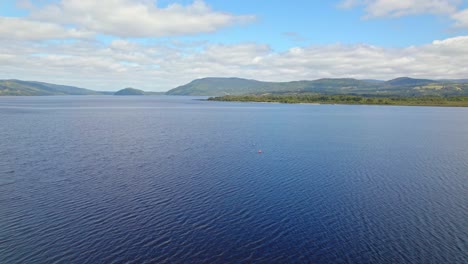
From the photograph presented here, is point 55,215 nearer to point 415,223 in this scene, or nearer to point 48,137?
point 415,223

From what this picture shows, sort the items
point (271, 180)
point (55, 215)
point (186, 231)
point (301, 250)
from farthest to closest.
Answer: point (271, 180)
point (55, 215)
point (186, 231)
point (301, 250)

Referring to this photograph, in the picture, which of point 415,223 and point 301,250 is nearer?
point 301,250

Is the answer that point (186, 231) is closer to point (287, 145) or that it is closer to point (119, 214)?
point (119, 214)

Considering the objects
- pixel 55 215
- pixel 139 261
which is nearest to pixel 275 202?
pixel 139 261

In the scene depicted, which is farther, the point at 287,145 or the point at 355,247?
the point at 287,145

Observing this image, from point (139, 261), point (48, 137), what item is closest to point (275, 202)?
point (139, 261)

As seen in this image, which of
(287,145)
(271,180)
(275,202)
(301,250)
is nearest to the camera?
(301,250)
